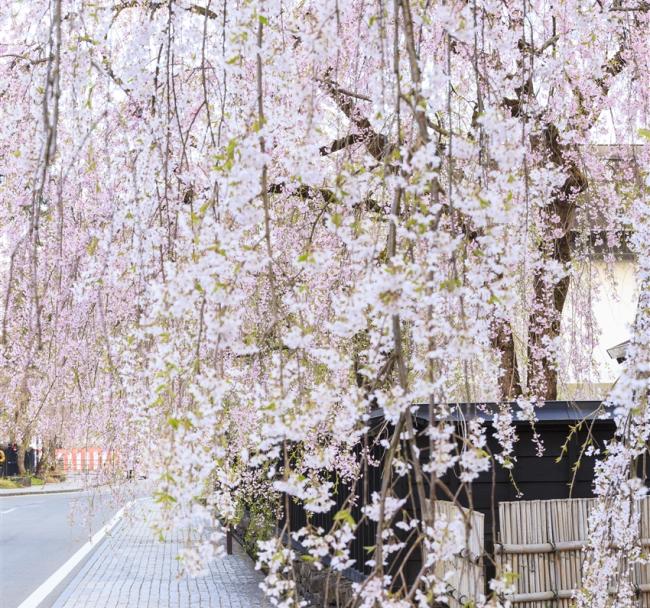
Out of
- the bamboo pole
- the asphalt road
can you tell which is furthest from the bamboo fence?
the asphalt road

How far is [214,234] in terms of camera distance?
78.9 inches

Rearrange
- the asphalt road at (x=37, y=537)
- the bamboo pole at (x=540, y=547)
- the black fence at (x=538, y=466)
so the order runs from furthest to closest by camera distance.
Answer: the asphalt road at (x=37, y=537)
the black fence at (x=538, y=466)
the bamboo pole at (x=540, y=547)

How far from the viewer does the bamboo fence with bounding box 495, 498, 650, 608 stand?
17.5 feet

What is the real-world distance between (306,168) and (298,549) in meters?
7.12

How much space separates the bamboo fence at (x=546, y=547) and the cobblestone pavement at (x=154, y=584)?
2495mm

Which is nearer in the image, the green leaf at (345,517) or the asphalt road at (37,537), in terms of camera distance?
the green leaf at (345,517)

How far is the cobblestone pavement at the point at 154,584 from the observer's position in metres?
8.30

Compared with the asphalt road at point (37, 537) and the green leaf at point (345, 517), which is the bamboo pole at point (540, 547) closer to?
the asphalt road at point (37, 537)

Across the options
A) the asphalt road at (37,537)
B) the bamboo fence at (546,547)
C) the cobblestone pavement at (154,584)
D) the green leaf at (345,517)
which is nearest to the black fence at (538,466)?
the bamboo fence at (546,547)

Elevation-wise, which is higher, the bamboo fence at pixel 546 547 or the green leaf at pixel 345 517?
the green leaf at pixel 345 517

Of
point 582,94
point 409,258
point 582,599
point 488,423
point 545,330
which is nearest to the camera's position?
point 409,258

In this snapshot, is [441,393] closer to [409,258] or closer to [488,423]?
[409,258]

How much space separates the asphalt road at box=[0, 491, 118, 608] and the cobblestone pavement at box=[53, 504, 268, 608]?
1.46 feet

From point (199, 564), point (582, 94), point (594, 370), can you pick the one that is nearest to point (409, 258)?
point (199, 564)
